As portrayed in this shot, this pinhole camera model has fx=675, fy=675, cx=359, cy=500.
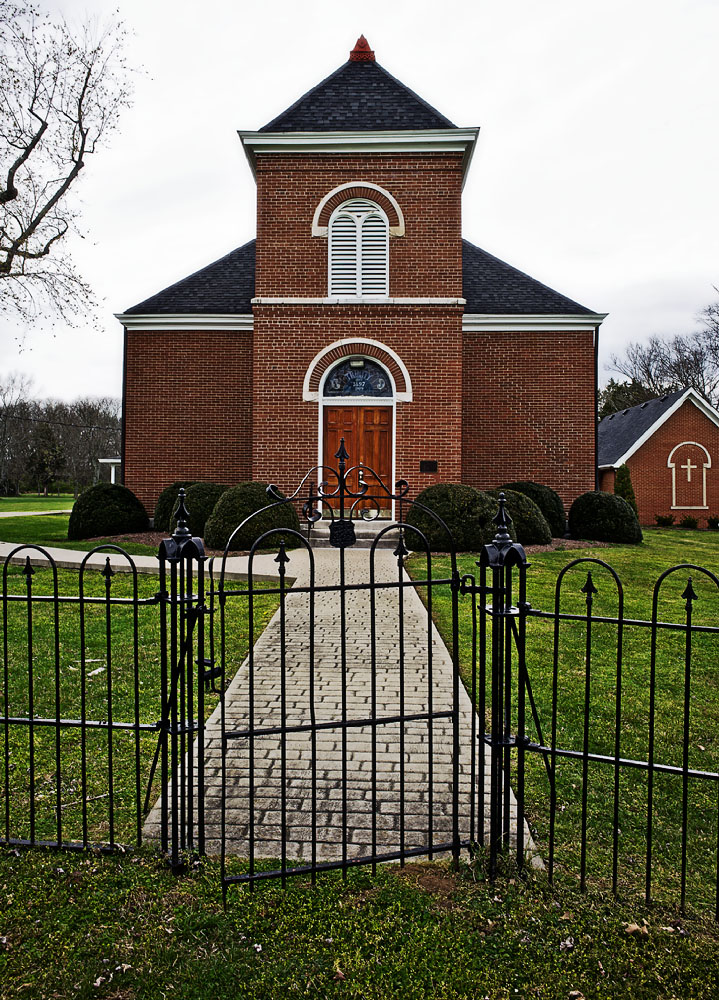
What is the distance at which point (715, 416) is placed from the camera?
90.6 ft

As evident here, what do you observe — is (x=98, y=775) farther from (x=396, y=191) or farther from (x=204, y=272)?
(x=204, y=272)

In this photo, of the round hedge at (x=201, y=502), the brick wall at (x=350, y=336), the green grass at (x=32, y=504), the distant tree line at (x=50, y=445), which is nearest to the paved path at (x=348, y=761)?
the round hedge at (x=201, y=502)

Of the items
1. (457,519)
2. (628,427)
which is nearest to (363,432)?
(457,519)

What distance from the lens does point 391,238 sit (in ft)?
50.9

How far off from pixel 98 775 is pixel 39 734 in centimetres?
106

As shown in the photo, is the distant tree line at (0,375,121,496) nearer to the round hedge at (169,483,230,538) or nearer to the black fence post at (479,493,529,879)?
the round hedge at (169,483,230,538)

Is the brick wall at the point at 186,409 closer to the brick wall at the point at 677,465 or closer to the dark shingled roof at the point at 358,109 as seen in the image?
the dark shingled roof at the point at 358,109

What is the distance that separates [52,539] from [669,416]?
23370mm

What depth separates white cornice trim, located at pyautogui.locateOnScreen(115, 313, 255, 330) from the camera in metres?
17.8

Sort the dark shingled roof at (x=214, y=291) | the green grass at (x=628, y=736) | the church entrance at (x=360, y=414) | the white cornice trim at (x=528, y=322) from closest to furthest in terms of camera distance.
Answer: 1. the green grass at (x=628, y=736)
2. the church entrance at (x=360, y=414)
3. the white cornice trim at (x=528, y=322)
4. the dark shingled roof at (x=214, y=291)

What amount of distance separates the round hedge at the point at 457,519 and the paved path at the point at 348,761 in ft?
17.6

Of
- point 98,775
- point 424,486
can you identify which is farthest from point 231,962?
point 424,486

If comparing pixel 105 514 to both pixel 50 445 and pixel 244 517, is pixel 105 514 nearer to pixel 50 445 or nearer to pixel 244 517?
pixel 244 517

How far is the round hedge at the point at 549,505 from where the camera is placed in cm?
1669
